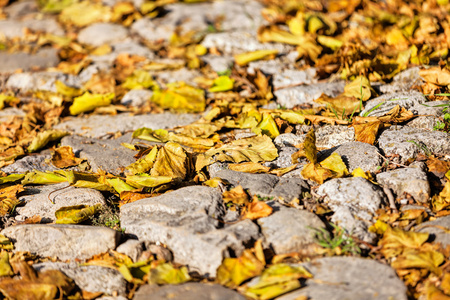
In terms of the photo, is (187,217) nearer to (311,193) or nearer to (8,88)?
(311,193)

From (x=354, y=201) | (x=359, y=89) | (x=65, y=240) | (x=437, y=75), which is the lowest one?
(x=65, y=240)

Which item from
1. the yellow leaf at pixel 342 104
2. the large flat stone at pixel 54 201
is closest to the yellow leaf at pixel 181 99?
the yellow leaf at pixel 342 104

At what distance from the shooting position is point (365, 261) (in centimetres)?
184

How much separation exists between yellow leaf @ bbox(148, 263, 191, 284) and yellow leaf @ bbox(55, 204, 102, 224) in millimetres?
604

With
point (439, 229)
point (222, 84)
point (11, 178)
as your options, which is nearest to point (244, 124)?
point (222, 84)

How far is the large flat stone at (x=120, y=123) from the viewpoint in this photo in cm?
323

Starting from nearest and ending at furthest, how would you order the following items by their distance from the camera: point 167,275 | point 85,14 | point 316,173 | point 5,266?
point 167,275, point 5,266, point 316,173, point 85,14

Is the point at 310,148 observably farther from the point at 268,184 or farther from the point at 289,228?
the point at 289,228

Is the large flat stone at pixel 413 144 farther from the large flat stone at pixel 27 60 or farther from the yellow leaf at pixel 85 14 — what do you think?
the yellow leaf at pixel 85 14

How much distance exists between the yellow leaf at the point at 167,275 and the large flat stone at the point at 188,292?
0.11 feet

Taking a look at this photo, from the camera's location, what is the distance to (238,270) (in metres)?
1.83

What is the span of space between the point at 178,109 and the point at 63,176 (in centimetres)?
115

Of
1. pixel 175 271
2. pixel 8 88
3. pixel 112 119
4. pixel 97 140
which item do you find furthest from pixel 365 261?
pixel 8 88

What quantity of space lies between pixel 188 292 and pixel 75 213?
876 mm
